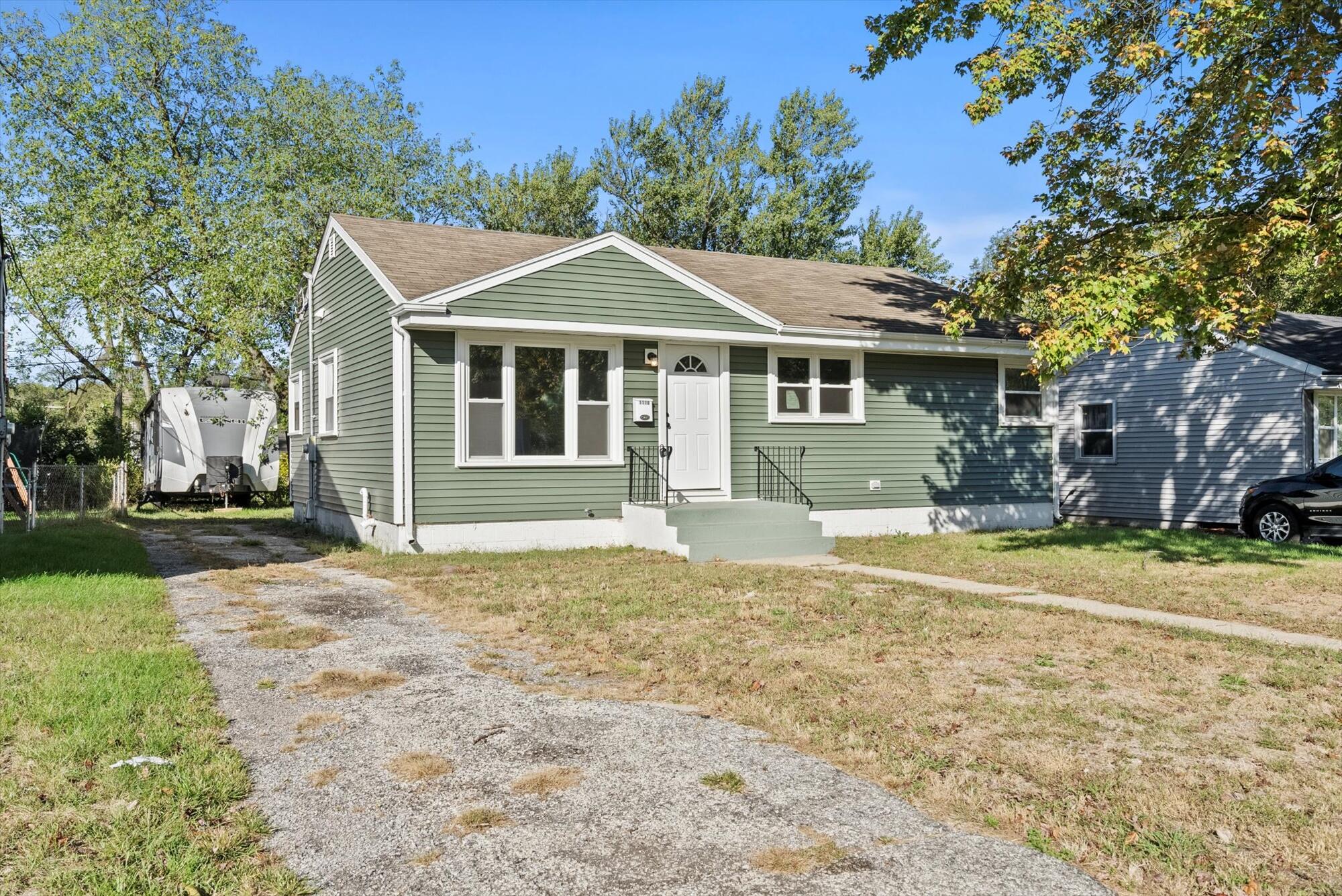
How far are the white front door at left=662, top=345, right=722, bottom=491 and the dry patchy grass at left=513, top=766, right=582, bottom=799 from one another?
32.0ft

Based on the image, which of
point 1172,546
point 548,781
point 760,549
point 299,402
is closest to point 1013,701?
point 548,781

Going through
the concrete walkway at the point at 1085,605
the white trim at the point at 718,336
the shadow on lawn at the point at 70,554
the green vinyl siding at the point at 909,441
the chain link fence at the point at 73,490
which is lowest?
the concrete walkway at the point at 1085,605

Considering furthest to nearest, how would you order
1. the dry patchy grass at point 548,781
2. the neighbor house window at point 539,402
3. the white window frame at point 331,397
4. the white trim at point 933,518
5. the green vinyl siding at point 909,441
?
the white window frame at point 331,397 < the white trim at point 933,518 < the green vinyl siding at point 909,441 < the neighbor house window at point 539,402 < the dry patchy grass at point 548,781

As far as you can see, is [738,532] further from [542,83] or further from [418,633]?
[542,83]

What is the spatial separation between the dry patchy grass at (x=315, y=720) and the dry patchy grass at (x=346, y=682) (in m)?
0.36

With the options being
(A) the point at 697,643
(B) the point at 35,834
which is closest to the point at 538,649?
(A) the point at 697,643

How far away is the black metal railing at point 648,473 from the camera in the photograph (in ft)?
44.9

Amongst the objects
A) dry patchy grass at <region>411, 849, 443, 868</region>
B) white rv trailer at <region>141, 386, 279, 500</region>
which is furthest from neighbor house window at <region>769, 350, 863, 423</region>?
white rv trailer at <region>141, 386, 279, 500</region>

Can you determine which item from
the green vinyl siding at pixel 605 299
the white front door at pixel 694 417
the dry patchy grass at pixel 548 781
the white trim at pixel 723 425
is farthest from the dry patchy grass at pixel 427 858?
the white trim at pixel 723 425

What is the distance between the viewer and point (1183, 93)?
46.2 feet

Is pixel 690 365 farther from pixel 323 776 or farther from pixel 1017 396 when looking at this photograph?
pixel 323 776

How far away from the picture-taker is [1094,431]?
21.3 m

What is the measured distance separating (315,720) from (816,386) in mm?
11200

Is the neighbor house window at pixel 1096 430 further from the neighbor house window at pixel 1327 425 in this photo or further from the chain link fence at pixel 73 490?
the chain link fence at pixel 73 490
